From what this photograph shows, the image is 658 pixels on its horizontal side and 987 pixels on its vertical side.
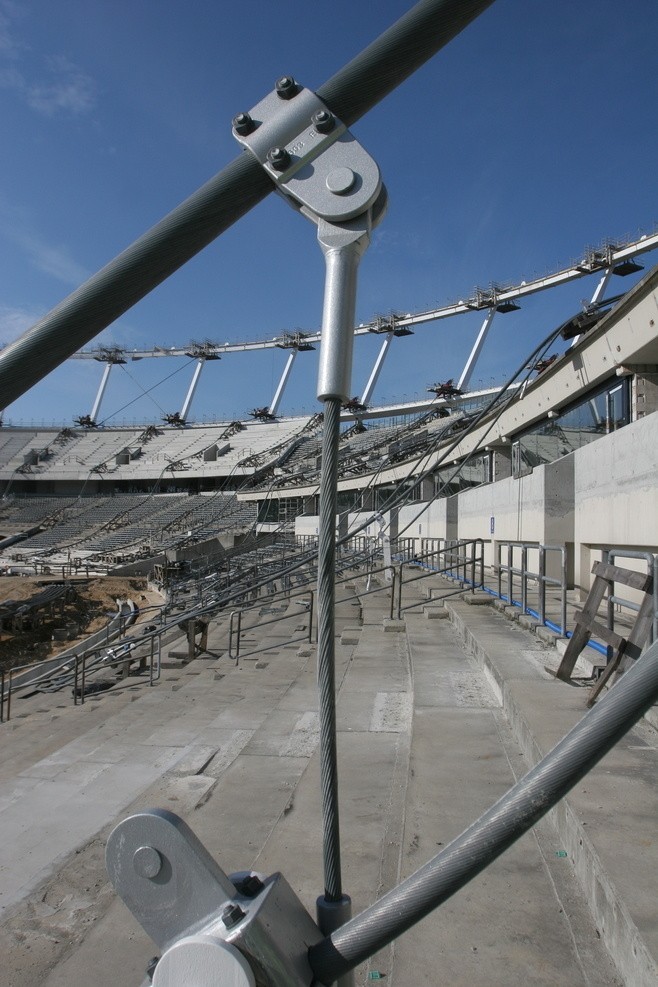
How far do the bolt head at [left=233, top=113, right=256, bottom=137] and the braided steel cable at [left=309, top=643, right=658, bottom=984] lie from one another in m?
1.21

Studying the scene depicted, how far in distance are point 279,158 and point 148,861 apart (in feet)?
4.21

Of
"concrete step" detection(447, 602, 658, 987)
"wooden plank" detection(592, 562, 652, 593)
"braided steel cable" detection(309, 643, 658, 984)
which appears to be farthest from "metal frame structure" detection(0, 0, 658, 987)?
"wooden plank" detection(592, 562, 652, 593)

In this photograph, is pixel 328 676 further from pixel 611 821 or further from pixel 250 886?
pixel 611 821

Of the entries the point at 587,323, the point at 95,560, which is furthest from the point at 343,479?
the point at 587,323

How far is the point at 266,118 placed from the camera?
133 cm

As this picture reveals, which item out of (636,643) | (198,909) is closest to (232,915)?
(198,909)

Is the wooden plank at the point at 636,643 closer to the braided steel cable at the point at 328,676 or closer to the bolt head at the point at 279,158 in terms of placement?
the braided steel cable at the point at 328,676

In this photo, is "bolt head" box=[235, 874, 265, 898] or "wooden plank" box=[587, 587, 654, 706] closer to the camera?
"bolt head" box=[235, 874, 265, 898]

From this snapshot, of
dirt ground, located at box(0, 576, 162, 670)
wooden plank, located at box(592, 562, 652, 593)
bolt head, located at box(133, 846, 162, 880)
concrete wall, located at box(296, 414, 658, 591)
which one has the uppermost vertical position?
concrete wall, located at box(296, 414, 658, 591)

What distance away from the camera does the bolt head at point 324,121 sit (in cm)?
127

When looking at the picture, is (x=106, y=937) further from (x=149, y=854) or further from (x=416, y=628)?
(x=416, y=628)

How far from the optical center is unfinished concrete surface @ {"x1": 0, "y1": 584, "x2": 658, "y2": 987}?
219 centimetres

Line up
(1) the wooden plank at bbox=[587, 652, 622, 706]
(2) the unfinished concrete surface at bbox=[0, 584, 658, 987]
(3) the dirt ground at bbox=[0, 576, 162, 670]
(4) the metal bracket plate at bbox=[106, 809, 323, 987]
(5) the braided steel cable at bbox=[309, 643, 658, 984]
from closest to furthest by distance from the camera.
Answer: (5) the braided steel cable at bbox=[309, 643, 658, 984]
(4) the metal bracket plate at bbox=[106, 809, 323, 987]
(2) the unfinished concrete surface at bbox=[0, 584, 658, 987]
(1) the wooden plank at bbox=[587, 652, 622, 706]
(3) the dirt ground at bbox=[0, 576, 162, 670]

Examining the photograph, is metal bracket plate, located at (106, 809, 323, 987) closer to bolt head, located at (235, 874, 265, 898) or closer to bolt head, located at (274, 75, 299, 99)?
bolt head, located at (235, 874, 265, 898)
